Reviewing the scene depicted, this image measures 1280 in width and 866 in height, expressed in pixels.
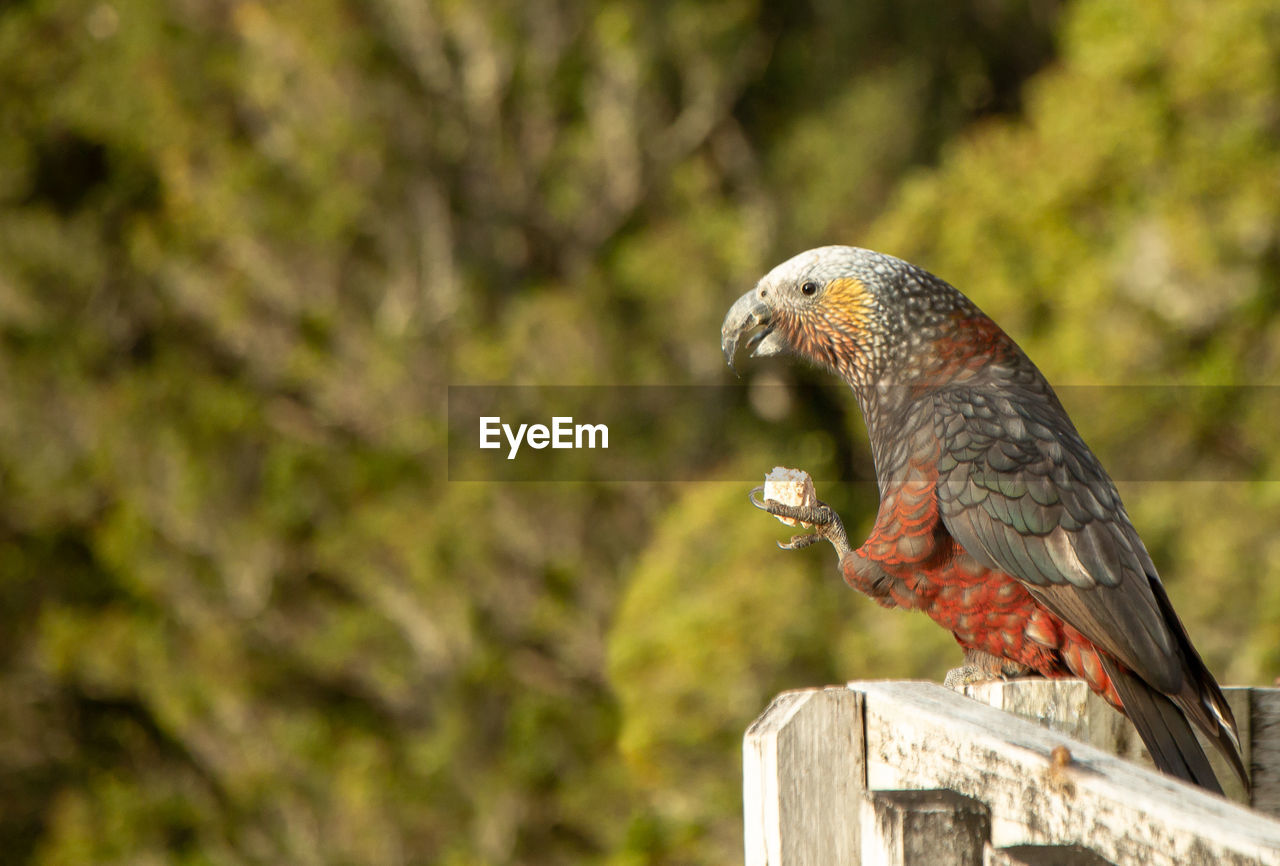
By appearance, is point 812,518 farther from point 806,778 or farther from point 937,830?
point 937,830

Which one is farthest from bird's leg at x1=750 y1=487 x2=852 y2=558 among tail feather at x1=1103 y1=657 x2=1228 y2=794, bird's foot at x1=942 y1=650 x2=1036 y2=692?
tail feather at x1=1103 y1=657 x2=1228 y2=794

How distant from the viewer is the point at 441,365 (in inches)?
277

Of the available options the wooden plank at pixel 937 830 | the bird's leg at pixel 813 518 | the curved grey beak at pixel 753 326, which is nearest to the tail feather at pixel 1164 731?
the bird's leg at pixel 813 518

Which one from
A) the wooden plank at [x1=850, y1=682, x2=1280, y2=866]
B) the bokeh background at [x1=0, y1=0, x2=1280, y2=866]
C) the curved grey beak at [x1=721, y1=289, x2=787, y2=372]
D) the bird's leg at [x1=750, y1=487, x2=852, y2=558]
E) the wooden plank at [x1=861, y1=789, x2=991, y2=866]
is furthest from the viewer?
the bokeh background at [x1=0, y1=0, x2=1280, y2=866]

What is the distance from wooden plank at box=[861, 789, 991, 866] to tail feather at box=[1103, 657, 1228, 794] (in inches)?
20.2

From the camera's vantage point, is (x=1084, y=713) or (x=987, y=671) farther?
(x=987, y=671)

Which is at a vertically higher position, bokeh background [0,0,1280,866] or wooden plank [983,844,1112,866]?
bokeh background [0,0,1280,866]

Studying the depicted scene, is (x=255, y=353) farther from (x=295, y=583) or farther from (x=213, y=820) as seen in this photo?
(x=213, y=820)

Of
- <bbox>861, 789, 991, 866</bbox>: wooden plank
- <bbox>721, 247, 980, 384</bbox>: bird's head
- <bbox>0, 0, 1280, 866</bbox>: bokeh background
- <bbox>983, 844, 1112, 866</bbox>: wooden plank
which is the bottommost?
<bbox>983, 844, 1112, 866</bbox>: wooden plank

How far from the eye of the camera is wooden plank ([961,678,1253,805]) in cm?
121

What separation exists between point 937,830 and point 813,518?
0.78 meters

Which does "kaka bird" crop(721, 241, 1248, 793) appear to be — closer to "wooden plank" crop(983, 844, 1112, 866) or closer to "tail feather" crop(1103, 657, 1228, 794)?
"tail feather" crop(1103, 657, 1228, 794)

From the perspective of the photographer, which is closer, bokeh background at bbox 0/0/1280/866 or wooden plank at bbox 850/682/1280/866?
wooden plank at bbox 850/682/1280/866

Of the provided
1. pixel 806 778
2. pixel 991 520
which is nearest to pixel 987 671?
pixel 991 520
